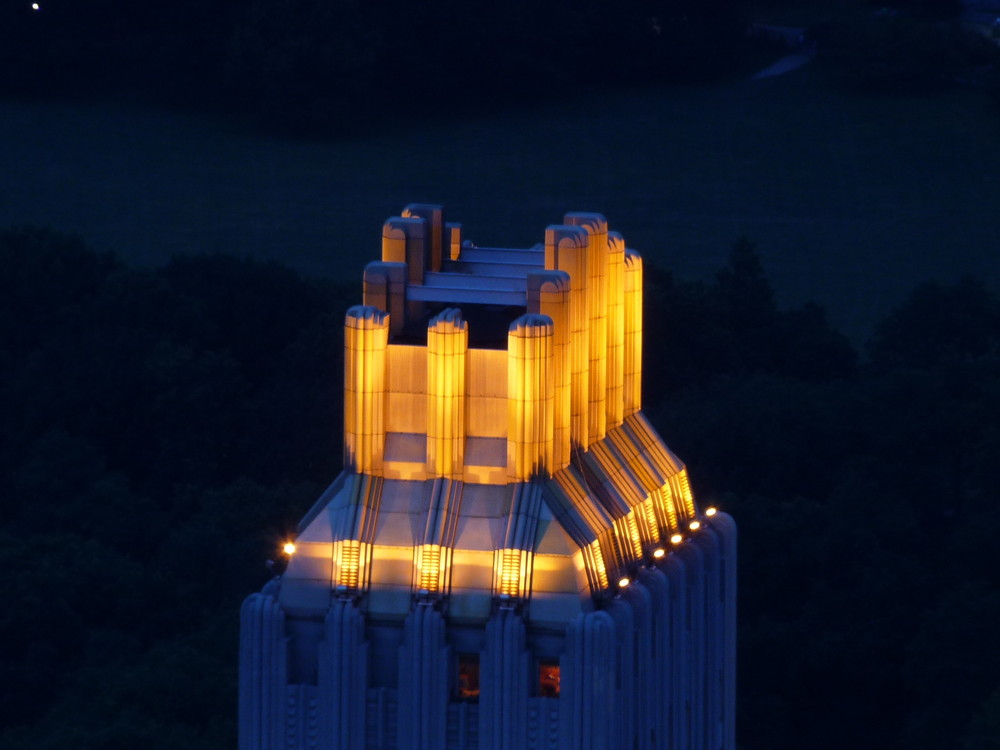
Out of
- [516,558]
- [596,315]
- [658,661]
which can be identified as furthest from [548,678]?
[596,315]

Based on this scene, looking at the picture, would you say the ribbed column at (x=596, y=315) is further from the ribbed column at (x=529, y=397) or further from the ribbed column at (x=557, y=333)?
the ribbed column at (x=529, y=397)

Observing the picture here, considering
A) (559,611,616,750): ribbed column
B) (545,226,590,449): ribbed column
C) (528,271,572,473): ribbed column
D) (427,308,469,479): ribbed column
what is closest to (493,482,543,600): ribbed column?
(559,611,616,750): ribbed column

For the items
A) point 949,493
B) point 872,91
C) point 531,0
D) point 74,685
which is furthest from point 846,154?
point 74,685

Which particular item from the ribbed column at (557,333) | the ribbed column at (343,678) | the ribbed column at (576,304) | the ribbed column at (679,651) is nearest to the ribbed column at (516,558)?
the ribbed column at (557,333)

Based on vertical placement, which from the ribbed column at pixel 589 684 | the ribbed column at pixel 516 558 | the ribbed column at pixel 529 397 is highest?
the ribbed column at pixel 529 397

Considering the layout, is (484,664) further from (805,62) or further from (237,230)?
(805,62)

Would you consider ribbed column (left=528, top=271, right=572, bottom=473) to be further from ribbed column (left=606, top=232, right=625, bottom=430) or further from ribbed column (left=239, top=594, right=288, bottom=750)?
ribbed column (left=239, top=594, right=288, bottom=750)
